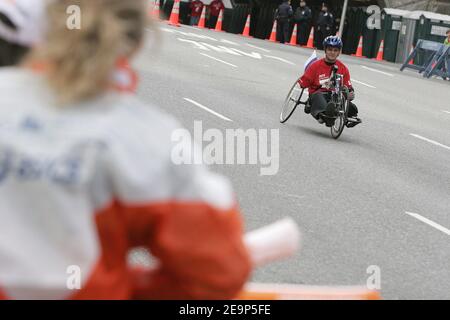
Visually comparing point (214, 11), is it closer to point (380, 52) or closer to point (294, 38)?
point (294, 38)

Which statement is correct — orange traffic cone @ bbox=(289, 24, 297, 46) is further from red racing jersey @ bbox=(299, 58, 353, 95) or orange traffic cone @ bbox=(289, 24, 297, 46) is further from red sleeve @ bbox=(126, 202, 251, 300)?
red sleeve @ bbox=(126, 202, 251, 300)

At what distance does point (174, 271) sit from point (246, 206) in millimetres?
7093

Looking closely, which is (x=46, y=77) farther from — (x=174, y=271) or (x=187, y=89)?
(x=187, y=89)

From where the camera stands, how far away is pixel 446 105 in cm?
2298

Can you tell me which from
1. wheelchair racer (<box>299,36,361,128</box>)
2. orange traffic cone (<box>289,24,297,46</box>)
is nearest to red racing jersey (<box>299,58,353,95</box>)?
wheelchair racer (<box>299,36,361,128</box>)

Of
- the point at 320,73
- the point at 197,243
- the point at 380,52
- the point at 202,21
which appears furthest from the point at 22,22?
the point at 202,21

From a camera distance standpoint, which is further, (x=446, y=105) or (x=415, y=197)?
(x=446, y=105)

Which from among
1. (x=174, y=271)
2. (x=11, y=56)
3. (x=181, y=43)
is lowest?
(x=181, y=43)

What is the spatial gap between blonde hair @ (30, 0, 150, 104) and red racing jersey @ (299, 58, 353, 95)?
1284 centimetres

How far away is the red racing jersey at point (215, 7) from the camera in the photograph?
43125mm

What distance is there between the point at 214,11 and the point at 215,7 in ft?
0.56

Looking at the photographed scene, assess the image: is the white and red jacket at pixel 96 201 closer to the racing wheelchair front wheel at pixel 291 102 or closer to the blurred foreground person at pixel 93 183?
the blurred foreground person at pixel 93 183
